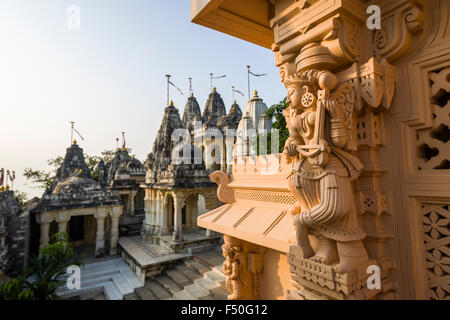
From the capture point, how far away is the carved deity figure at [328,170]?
2107mm

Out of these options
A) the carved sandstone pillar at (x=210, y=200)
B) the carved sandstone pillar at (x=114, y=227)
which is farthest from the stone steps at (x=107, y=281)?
the carved sandstone pillar at (x=210, y=200)

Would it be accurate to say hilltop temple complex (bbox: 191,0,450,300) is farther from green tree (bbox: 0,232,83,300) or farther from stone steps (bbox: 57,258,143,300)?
stone steps (bbox: 57,258,143,300)

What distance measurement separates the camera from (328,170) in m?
2.14

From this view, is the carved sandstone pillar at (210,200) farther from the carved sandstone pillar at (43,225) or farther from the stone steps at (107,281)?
the carved sandstone pillar at (43,225)

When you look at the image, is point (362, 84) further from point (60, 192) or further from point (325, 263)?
point (60, 192)

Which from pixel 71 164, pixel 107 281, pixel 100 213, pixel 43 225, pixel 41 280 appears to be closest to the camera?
pixel 41 280

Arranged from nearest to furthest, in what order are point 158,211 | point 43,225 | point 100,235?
point 43,225
point 100,235
point 158,211

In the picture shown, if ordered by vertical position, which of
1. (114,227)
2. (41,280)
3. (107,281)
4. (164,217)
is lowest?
(107,281)

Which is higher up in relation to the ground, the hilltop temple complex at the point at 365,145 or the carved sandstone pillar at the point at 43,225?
the hilltop temple complex at the point at 365,145

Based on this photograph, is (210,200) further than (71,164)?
No

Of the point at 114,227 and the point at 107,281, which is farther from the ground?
the point at 114,227

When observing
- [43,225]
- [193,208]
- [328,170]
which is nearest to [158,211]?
[193,208]

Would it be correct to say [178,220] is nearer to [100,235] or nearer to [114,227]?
[114,227]

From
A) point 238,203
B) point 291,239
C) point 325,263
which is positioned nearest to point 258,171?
point 238,203
